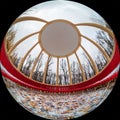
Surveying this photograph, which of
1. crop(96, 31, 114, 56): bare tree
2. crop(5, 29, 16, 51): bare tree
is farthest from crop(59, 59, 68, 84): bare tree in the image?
crop(5, 29, 16, 51): bare tree

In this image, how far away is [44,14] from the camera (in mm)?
7605

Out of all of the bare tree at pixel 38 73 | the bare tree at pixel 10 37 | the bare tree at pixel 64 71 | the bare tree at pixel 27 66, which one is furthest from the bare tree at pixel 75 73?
the bare tree at pixel 10 37

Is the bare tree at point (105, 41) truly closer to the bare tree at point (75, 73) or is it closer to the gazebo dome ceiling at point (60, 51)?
the gazebo dome ceiling at point (60, 51)

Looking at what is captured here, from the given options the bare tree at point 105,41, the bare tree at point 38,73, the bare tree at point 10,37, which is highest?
the bare tree at point 105,41

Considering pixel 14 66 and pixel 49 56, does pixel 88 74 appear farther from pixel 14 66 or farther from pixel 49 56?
pixel 14 66

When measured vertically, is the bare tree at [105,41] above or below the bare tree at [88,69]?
above

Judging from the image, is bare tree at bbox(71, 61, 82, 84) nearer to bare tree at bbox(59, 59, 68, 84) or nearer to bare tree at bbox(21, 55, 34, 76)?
bare tree at bbox(59, 59, 68, 84)

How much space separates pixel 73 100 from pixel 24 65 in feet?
3.14

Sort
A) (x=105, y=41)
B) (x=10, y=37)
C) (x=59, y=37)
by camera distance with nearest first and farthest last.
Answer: (x=59, y=37), (x=105, y=41), (x=10, y=37)

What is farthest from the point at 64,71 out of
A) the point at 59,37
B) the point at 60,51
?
the point at 59,37

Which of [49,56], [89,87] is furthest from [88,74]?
[49,56]

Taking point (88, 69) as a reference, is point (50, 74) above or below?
below

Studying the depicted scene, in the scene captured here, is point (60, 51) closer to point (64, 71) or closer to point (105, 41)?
point (64, 71)

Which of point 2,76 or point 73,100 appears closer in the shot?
point 73,100
